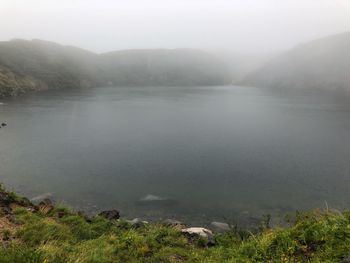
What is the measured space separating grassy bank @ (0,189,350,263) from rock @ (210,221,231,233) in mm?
8355

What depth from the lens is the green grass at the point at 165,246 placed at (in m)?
10.6

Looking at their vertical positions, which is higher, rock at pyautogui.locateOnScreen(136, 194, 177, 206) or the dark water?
the dark water

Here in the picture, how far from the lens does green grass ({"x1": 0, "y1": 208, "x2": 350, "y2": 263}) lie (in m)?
10.6

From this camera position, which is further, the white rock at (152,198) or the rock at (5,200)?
the white rock at (152,198)

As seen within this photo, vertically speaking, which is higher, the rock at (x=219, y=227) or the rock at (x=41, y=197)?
the rock at (x=41, y=197)

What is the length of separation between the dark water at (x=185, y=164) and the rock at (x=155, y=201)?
0.70 m

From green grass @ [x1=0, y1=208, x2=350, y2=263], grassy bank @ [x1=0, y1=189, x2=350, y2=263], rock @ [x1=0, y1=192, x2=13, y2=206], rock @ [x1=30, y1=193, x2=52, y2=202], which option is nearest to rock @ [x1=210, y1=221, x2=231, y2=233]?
grassy bank @ [x1=0, y1=189, x2=350, y2=263]

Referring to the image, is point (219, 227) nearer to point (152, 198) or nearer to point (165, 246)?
point (152, 198)

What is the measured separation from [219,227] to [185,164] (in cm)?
1849

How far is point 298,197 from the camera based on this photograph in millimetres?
33219

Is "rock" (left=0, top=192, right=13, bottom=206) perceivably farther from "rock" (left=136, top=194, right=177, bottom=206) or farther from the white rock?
the white rock

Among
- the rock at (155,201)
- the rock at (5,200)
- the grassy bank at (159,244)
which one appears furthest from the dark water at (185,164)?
the grassy bank at (159,244)

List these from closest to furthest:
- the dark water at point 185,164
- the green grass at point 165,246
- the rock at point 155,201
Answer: the green grass at point 165,246 < the rock at point 155,201 < the dark water at point 185,164

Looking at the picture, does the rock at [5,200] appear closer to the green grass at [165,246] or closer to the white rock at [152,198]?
the green grass at [165,246]
